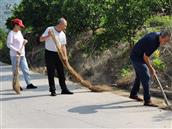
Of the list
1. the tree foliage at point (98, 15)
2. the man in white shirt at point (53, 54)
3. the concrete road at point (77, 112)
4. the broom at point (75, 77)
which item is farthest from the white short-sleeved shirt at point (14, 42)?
the tree foliage at point (98, 15)

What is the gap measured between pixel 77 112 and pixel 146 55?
166cm

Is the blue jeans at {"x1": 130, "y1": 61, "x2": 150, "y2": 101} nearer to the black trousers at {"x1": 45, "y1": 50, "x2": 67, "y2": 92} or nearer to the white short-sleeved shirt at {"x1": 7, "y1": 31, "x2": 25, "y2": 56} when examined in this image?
the black trousers at {"x1": 45, "y1": 50, "x2": 67, "y2": 92}

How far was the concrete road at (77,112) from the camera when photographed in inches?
372

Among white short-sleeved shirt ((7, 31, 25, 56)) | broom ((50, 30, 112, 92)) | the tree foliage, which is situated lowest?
broom ((50, 30, 112, 92))

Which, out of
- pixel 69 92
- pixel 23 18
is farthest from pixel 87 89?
pixel 23 18

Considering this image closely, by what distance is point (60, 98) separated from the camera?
12102 mm

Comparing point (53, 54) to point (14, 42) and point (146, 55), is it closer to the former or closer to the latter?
point (14, 42)

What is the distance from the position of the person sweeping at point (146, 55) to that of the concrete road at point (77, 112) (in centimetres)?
39

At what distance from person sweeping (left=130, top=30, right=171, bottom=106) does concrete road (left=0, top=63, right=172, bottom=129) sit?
0.39 metres

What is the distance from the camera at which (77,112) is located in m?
10.5

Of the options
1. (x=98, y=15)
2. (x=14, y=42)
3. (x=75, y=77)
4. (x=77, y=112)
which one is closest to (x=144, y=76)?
(x=77, y=112)

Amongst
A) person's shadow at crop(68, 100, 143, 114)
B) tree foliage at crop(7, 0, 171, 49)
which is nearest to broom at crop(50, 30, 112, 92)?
person's shadow at crop(68, 100, 143, 114)

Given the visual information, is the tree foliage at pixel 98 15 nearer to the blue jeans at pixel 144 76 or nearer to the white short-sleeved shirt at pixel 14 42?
the white short-sleeved shirt at pixel 14 42

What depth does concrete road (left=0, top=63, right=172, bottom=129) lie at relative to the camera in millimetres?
9438
